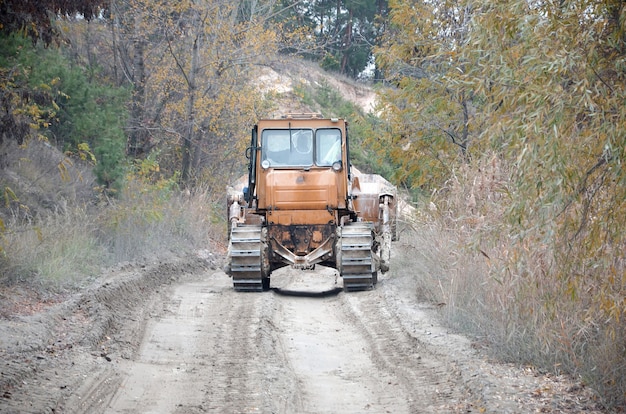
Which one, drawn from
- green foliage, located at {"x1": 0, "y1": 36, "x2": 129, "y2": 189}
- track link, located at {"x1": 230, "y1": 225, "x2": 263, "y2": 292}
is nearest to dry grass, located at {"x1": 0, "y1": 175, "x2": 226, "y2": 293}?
green foliage, located at {"x1": 0, "y1": 36, "x2": 129, "y2": 189}

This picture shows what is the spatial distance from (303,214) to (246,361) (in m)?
6.50

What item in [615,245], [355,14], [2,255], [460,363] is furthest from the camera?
[355,14]

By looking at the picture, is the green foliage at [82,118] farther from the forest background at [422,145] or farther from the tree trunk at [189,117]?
the tree trunk at [189,117]

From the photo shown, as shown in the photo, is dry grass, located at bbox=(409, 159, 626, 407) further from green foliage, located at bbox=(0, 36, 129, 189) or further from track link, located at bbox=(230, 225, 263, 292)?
green foliage, located at bbox=(0, 36, 129, 189)

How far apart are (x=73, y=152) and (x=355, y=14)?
35732 mm

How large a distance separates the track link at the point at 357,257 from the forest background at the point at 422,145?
1.12 meters

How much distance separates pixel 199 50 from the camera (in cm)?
2591

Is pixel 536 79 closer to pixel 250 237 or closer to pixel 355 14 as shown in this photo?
pixel 250 237

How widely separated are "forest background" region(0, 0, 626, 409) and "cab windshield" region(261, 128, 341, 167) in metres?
2.28

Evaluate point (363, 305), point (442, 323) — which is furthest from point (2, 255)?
point (442, 323)

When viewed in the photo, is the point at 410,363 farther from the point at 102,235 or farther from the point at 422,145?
the point at 422,145

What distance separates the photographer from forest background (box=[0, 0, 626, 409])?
6.47m

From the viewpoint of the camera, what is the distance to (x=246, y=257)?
1491cm

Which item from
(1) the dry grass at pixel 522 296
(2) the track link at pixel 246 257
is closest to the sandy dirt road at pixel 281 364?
(1) the dry grass at pixel 522 296
